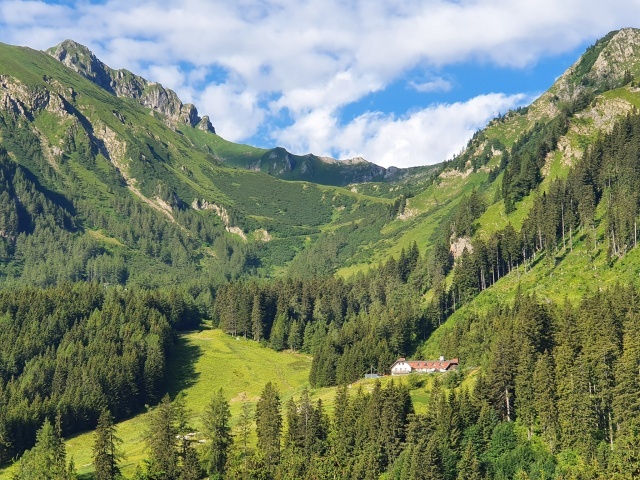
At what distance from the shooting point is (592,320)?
10019 cm

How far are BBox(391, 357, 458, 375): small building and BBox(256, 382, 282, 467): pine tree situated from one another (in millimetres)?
44962

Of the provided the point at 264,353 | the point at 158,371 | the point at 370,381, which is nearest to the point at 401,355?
the point at 370,381

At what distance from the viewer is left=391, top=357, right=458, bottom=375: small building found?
446ft

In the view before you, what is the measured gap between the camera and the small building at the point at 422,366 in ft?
446

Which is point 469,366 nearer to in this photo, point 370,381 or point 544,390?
point 370,381

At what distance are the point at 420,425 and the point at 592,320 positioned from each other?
107 feet

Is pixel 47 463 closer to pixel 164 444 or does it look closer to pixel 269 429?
pixel 164 444

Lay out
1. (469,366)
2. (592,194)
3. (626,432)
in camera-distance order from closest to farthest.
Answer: (626,432)
(469,366)
(592,194)

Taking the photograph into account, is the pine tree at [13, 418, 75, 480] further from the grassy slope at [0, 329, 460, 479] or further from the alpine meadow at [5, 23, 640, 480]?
the grassy slope at [0, 329, 460, 479]

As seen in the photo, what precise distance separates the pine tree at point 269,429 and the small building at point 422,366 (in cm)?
4496

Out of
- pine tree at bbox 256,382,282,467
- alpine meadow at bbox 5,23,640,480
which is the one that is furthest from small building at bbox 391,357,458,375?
pine tree at bbox 256,382,282,467

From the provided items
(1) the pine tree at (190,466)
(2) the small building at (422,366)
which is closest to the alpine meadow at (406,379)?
(1) the pine tree at (190,466)

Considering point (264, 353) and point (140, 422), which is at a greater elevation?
point (264, 353)

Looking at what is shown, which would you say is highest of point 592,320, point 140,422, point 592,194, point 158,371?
point 592,194
